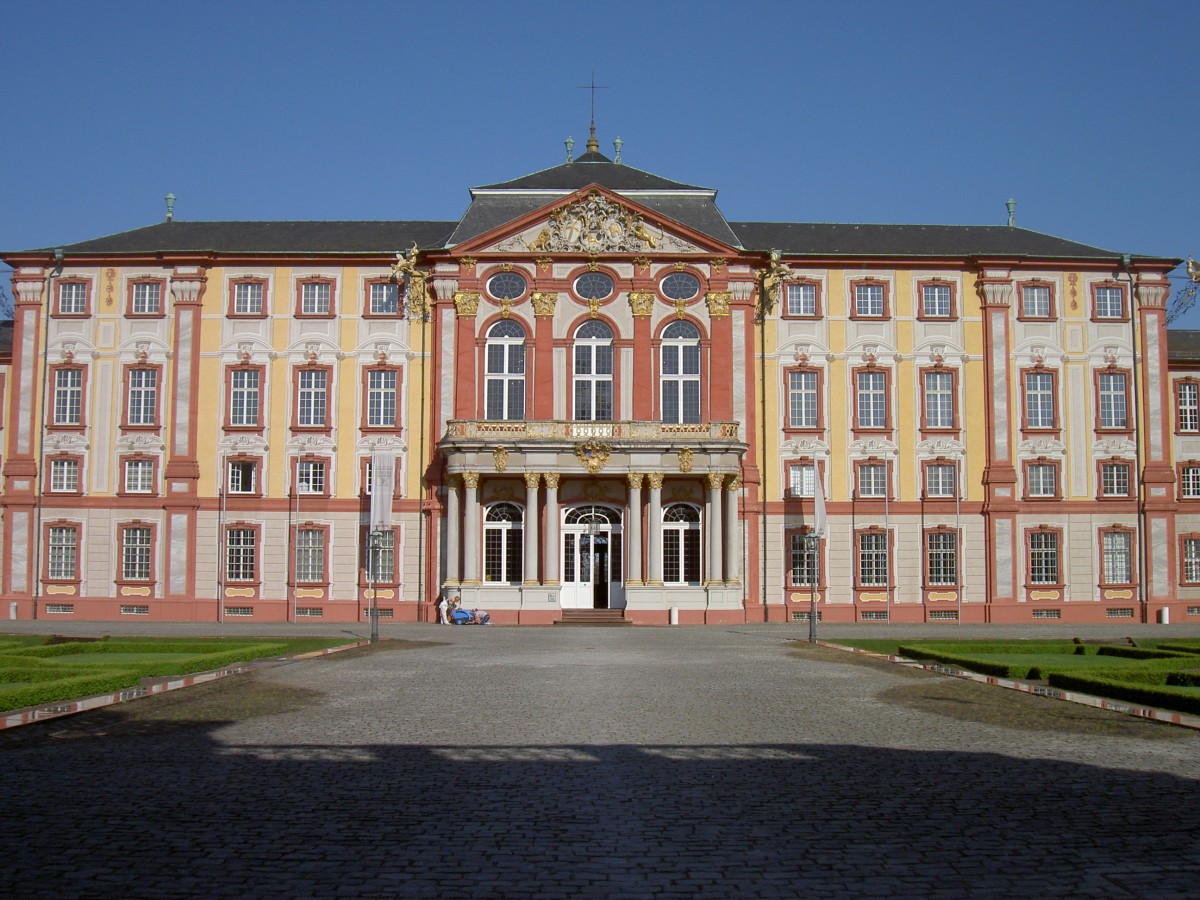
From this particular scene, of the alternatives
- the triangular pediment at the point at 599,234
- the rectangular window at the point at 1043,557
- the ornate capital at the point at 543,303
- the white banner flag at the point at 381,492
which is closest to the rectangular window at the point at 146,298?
the triangular pediment at the point at 599,234

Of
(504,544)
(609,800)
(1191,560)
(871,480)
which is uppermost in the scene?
(871,480)

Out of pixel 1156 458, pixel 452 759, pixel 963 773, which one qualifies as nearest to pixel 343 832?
pixel 452 759

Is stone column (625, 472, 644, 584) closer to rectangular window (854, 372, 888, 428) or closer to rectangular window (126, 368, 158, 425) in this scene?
rectangular window (854, 372, 888, 428)

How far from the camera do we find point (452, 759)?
49.1 ft

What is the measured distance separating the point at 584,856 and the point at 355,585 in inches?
1808

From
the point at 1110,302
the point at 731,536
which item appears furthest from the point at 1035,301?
the point at 731,536

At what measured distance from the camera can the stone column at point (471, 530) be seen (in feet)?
171

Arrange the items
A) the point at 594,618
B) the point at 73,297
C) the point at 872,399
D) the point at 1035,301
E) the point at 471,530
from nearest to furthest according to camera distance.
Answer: the point at 471,530 → the point at 594,618 → the point at 872,399 → the point at 73,297 → the point at 1035,301

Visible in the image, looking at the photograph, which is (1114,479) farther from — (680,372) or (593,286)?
(593,286)

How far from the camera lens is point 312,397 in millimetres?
55844

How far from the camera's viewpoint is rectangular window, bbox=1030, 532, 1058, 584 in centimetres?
5569

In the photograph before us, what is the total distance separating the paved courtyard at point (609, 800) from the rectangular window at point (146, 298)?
38.7 m

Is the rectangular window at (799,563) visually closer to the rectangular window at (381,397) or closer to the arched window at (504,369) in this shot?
the arched window at (504,369)

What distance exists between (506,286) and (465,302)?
2023 mm
